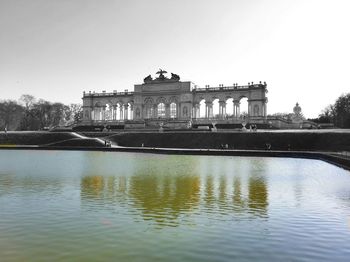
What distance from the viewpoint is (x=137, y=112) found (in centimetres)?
10156

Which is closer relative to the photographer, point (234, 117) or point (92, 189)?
point (92, 189)

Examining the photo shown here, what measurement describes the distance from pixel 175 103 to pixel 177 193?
81.1 meters

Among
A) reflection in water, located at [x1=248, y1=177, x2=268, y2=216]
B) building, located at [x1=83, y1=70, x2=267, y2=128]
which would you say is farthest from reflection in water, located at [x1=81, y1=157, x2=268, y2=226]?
building, located at [x1=83, y1=70, x2=267, y2=128]

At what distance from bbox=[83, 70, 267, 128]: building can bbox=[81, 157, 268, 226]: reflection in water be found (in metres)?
64.2

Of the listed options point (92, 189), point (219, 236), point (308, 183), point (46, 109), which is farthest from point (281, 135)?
point (46, 109)

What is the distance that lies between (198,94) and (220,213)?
83620mm

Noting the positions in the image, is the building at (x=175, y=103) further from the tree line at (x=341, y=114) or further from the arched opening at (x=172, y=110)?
the tree line at (x=341, y=114)

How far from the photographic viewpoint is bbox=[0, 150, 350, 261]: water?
9273mm

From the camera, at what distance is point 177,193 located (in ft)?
57.2

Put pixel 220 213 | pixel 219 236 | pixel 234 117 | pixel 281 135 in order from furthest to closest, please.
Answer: pixel 234 117 → pixel 281 135 → pixel 220 213 → pixel 219 236

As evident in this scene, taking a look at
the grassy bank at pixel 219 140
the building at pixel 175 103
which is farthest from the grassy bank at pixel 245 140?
the building at pixel 175 103

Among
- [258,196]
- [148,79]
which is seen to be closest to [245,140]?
[258,196]

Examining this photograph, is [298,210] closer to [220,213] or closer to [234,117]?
[220,213]

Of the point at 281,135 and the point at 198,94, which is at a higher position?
the point at 198,94
